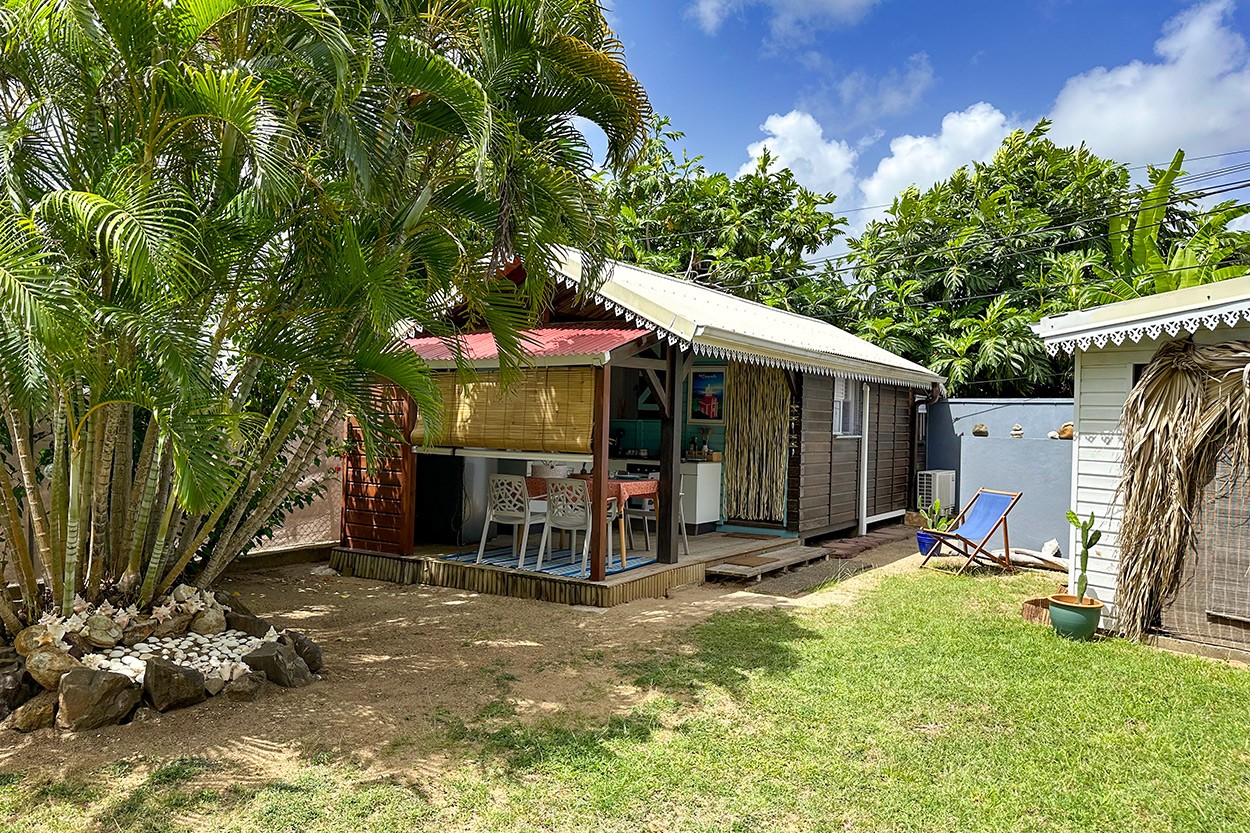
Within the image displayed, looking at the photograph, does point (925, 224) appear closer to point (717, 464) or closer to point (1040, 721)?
point (717, 464)

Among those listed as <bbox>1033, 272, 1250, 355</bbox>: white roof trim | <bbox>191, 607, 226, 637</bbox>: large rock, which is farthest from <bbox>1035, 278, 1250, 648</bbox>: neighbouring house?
<bbox>191, 607, 226, 637</bbox>: large rock

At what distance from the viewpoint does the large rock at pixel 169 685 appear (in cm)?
448

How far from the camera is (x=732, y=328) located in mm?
8680

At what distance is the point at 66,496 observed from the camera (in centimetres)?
485

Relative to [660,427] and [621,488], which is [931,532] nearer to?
[660,427]

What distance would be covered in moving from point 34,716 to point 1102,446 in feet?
24.5

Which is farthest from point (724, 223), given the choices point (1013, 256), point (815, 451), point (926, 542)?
point (926, 542)

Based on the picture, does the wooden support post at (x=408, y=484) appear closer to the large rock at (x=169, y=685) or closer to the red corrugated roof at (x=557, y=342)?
the red corrugated roof at (x=557, y=342)

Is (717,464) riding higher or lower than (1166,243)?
lower

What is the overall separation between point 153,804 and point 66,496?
223cm

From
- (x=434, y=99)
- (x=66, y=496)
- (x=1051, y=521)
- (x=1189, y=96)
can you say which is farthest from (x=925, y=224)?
(x=66, y=496)

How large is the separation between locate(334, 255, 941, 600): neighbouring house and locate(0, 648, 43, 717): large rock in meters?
2.62

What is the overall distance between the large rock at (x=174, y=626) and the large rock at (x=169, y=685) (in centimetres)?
41

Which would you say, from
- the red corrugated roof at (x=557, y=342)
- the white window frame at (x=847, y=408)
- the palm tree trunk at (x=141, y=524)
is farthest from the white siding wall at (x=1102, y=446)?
the palm tree trunk at (x=141, y=524)
